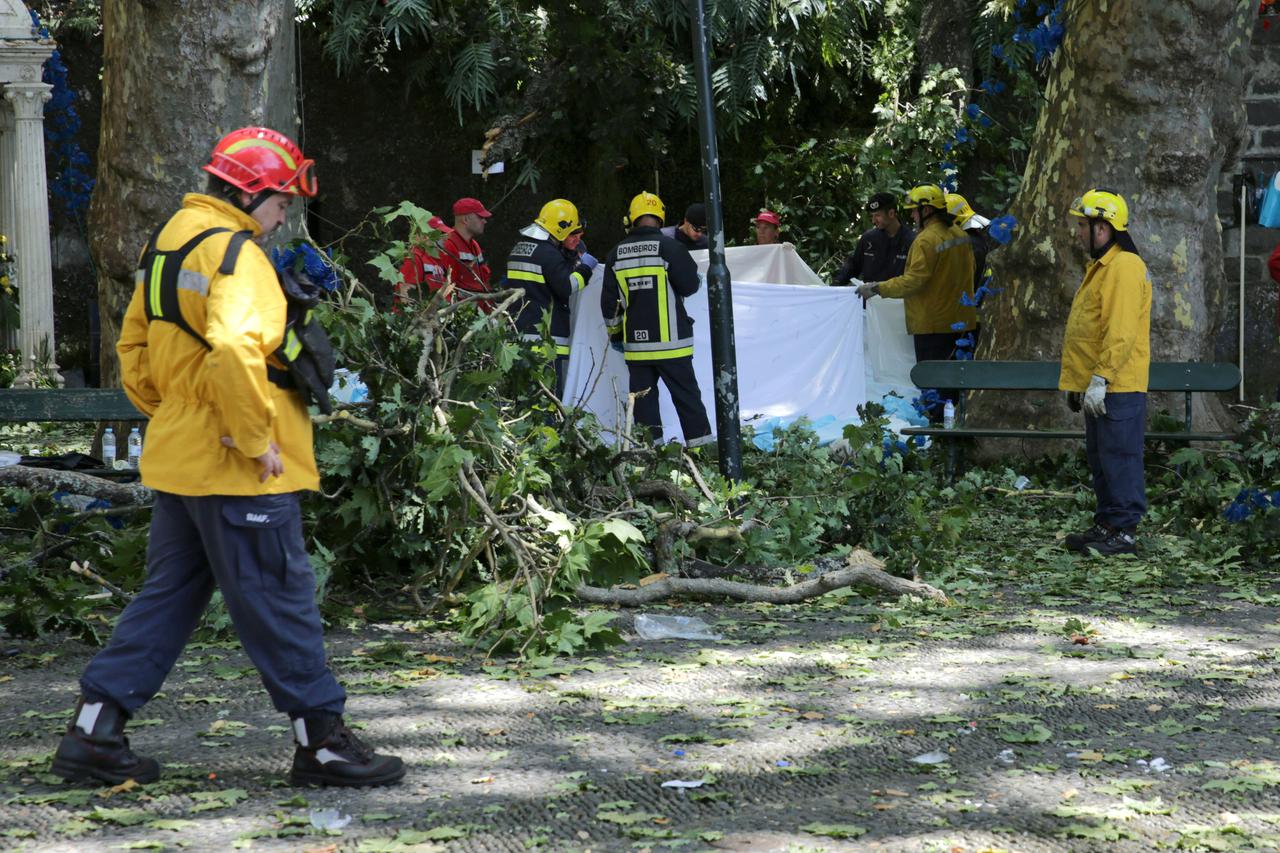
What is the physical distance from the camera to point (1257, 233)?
48.8ft

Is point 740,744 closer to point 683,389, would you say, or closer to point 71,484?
point 71,484

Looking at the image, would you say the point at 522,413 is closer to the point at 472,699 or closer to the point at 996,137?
the point at 472,699

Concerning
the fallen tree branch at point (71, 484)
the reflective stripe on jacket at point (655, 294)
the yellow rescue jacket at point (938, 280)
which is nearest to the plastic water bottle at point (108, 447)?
the fallen tree branch at point (71, 484)

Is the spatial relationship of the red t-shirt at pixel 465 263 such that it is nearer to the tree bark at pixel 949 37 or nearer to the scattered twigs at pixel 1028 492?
the scattered twigs at pixel 1028 492

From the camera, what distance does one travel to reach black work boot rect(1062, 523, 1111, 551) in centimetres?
837

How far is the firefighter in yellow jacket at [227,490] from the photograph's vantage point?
4.16 metres

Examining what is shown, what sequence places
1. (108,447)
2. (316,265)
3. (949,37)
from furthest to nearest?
(949,37), (108,447), (316,265)

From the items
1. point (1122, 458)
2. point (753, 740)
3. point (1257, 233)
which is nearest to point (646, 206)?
point (1122, 458)

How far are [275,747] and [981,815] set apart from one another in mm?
2025

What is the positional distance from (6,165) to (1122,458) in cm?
1432

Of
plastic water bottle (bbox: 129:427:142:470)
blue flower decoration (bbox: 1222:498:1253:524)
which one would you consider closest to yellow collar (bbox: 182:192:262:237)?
plastic water bottle (bbox: 129:427:142:470)

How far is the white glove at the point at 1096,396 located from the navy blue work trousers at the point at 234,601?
5.02 metres

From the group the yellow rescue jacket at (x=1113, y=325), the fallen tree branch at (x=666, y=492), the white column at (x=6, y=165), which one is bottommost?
the fallen tree branch at (x=666, y=492)

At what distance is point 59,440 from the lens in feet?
48.5
